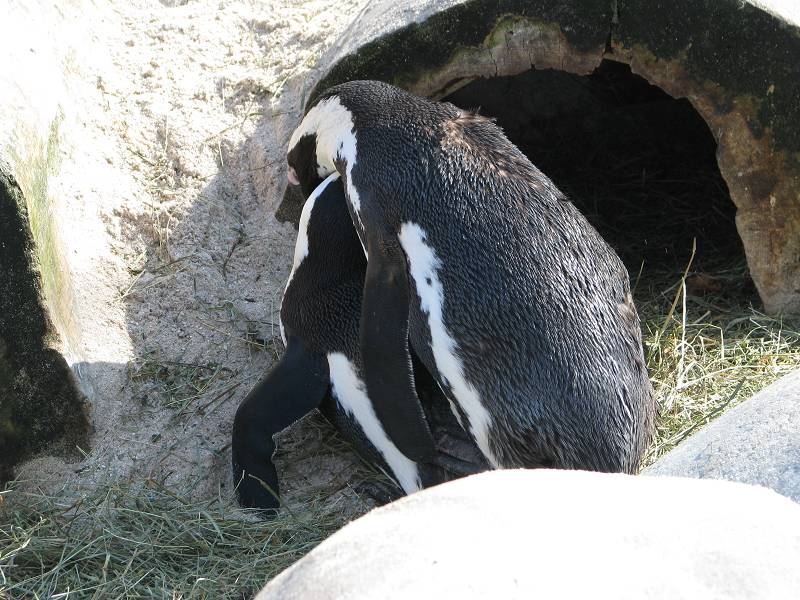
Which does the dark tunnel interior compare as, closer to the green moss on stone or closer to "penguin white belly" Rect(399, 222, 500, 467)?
the green moss on stone

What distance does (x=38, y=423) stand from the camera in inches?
104

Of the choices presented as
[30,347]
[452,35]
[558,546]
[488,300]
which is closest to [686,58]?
[452,35]

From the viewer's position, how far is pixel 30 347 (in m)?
2.56

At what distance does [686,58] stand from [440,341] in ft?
3.71

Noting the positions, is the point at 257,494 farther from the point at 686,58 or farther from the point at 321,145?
the point at 686,58

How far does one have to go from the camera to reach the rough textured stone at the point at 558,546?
40.2 inches

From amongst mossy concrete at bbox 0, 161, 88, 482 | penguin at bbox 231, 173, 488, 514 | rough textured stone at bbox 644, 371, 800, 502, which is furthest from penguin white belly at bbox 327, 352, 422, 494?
rough textured stone at bbox 644, 371, 800, 502

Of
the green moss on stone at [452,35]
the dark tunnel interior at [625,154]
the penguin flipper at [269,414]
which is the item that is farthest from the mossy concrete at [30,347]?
the dark tunnel interior at [625,154]

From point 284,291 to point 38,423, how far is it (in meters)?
0.89

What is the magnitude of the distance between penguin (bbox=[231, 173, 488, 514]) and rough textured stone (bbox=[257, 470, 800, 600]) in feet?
5.06

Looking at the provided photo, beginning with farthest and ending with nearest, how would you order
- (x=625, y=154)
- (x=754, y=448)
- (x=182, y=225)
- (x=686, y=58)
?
1. (x=625, y=154)
2. (x=182, y=225)
3. (x=686, y=58)
4. (x=754, y=448)

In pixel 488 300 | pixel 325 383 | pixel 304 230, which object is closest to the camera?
pixel 488 300

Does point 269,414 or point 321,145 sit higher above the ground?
point 321,145

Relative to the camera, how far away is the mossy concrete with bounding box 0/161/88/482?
8.18 feet
